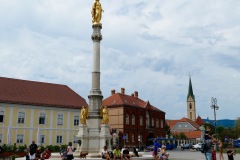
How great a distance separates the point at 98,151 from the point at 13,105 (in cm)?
2315

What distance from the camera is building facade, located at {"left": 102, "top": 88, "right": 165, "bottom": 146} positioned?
61906 mm

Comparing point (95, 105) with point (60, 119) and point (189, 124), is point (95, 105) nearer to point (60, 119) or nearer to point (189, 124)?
point (60, 119)

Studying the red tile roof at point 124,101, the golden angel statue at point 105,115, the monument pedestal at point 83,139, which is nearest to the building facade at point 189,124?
the red tile roof at point 124,101

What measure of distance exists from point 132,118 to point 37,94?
2264cm

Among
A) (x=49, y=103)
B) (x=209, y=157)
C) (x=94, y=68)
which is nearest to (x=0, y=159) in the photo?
(x=94, y=68)

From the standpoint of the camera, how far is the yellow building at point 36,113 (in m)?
45.3

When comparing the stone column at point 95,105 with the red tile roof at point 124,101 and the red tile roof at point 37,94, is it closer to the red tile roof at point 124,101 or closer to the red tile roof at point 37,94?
the red tile roof at point 37,94

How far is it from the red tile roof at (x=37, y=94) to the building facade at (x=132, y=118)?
1078 cm

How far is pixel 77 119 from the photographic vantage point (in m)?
51.9

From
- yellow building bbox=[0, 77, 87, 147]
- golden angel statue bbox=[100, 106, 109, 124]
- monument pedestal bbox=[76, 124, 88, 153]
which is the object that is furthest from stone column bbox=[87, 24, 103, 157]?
yellow building bbox=[0, 77, 87, 147]

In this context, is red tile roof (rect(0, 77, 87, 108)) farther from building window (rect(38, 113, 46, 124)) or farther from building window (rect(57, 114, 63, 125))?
building window (rect(57, 114, 63, 125))

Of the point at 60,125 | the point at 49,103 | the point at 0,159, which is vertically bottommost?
the point at 0,159

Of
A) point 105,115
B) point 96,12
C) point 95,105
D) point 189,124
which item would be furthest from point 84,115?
point 189,124

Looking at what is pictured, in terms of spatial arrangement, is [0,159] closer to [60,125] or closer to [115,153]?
[115,153]
